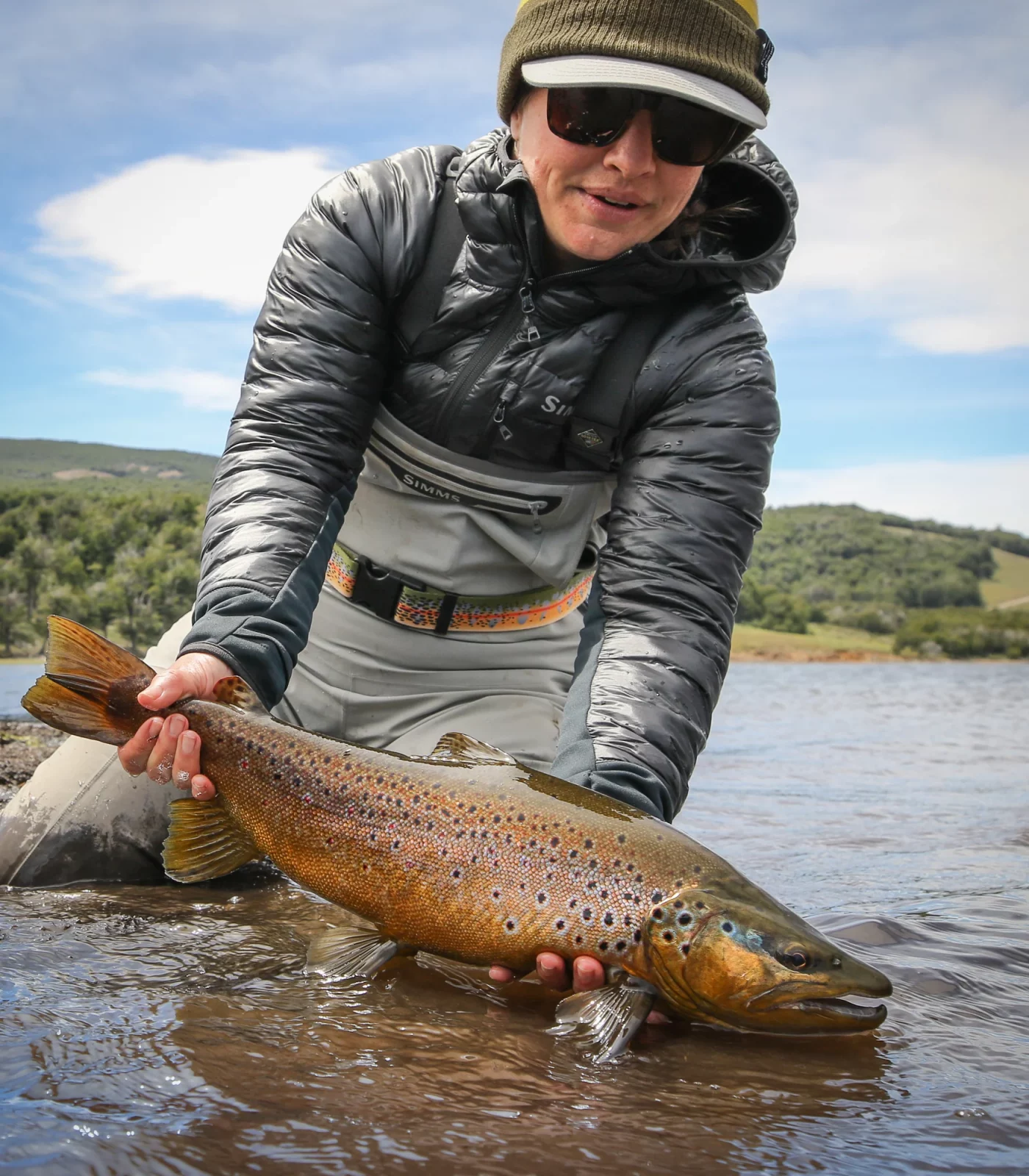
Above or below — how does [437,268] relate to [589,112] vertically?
below

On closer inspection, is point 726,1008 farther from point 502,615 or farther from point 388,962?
point 502,615

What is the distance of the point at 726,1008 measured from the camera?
272cm

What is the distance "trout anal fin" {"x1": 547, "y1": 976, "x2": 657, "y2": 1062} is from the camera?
103 inches

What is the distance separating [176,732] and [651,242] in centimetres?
207

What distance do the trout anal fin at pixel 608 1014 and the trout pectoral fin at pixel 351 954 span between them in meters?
0.50

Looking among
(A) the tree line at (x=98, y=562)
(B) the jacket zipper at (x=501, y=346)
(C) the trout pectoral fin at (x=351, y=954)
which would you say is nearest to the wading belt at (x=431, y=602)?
(B) the jacket zipper at (x=501, y=346)

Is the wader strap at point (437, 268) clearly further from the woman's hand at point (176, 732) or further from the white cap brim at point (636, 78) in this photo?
the woman's hand at point (176, 732)

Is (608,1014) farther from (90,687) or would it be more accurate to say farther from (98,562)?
(98,562)

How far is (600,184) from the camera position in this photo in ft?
11.4

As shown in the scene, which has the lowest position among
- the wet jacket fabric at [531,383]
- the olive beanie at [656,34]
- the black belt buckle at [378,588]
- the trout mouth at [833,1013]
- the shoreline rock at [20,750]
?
the shoreline rock at [20,750]

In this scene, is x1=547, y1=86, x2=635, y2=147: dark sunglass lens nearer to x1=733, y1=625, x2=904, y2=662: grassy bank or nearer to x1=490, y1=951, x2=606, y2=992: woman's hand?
x1=490, y1=951, x2=606, y2=992: woman's hand

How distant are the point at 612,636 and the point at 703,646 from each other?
0.93 feet

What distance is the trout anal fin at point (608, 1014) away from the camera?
262 centimetres

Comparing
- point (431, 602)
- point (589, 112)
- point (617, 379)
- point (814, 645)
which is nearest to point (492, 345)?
point (617, 379)
